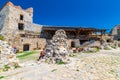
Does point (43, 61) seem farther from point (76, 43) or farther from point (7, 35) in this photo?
point (76, 43)

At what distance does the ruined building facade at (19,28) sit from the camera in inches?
1718

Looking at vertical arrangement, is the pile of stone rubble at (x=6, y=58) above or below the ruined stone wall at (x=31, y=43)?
below

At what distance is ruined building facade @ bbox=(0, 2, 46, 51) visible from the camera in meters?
43.6

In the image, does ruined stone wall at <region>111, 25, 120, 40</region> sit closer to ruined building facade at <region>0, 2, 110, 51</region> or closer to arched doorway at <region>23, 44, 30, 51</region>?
ruined building facade at <region>0, 2, 110, 51</region>

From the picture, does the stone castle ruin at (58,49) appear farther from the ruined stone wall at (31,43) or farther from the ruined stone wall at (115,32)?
the ruined stone wall at (115,32)

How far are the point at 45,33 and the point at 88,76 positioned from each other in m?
41.0

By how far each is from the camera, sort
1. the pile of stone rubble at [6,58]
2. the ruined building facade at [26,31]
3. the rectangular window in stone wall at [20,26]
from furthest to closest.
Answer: the rectangular window in stone wall at [20,26] → the ruined building facade at [26,31] → the pile of stone rubble at [6,58]

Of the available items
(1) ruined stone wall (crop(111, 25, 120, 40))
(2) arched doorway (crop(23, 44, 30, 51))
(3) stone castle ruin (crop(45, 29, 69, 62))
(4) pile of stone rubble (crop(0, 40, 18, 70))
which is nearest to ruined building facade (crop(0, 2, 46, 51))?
(2) arched doorway (crop(23, 44, 30, 51))

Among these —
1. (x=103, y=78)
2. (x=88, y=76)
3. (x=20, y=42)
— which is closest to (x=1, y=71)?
(x=88, y=76)

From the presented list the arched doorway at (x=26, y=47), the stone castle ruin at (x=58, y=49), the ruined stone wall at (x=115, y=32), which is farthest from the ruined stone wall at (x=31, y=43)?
the ruined stone wall at (x=115, y=32)

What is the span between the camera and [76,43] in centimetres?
5072

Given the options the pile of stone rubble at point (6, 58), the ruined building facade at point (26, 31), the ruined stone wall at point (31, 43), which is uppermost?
the ruined building facade at point (26, 31)

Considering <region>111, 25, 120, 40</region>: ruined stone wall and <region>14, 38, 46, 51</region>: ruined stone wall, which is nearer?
<region>14, 38, 46, 51</region>: ruined stone wall

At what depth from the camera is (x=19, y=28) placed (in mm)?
49812
